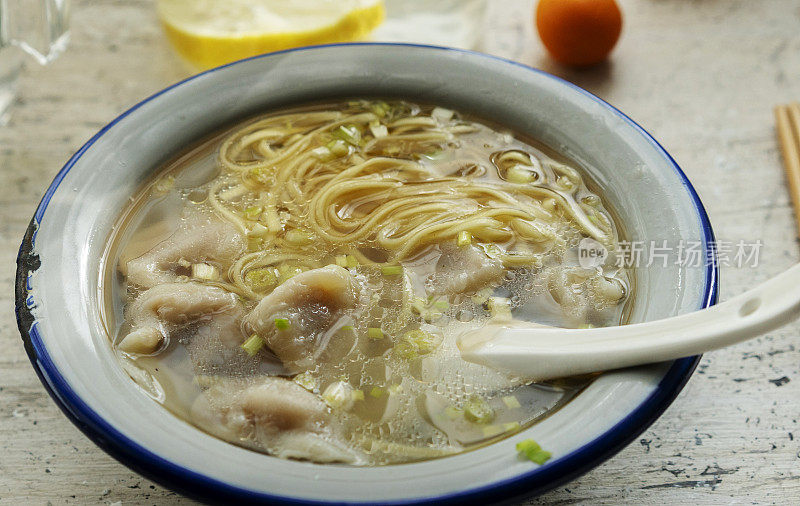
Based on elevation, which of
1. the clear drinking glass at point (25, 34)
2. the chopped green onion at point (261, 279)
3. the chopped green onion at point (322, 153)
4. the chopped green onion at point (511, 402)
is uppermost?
the chopped green onion at point (511, 402)

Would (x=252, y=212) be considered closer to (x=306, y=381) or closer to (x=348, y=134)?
(x=348, y=134)

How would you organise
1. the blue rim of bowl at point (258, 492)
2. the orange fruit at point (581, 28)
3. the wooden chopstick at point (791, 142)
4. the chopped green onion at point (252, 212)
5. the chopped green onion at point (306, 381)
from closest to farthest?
1. the blue rim of bowl at point (258, 492)
2. the chopped green onion at point (306, 381)
3. the chopped green onion at point (252, 212)
4. the wooden chopstick at point (791, 142)
5. the orange fruit at point (581, 28)

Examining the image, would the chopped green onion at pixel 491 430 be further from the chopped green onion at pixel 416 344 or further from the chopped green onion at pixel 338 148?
the chopped green onion at pixel 338 148

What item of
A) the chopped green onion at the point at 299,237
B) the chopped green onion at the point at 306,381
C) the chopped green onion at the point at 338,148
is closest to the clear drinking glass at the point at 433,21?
the chopped green onion at the point at 338,148

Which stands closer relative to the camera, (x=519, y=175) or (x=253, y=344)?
(x=253, y=344)

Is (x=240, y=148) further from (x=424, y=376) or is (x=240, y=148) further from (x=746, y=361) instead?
(x=746, y=361)

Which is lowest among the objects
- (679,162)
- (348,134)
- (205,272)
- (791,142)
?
(205,272)

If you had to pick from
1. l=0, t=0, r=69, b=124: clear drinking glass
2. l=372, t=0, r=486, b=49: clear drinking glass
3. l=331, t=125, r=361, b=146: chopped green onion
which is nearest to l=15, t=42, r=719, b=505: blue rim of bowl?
l=331, t=125, r=361, b=146: chopped green onion

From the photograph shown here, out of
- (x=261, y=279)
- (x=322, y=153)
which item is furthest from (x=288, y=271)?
(x=322, y=153)
